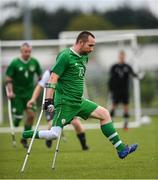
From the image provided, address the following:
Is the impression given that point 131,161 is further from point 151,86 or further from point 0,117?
point 151,86

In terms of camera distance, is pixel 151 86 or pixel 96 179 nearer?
pixel 96 179

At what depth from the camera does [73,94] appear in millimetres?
14836

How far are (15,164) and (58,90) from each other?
1620 millimetres

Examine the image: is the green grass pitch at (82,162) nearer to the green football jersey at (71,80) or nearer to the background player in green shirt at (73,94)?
the background player in green shirt at (73,94)

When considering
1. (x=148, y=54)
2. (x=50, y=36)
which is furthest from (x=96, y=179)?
(x=50, y=36)

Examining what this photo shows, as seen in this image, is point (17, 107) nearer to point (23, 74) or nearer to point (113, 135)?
point (23, 74)

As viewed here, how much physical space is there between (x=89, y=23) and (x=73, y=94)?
45.9 m

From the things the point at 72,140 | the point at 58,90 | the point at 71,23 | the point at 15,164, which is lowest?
the point at 71,23

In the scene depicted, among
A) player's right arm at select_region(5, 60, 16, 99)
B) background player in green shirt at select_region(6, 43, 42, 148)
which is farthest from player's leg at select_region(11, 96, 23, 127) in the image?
player's right arm at select_region(5, 60, 16, 99)

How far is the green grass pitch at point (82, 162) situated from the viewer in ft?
45.4

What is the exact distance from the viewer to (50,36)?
56406mm

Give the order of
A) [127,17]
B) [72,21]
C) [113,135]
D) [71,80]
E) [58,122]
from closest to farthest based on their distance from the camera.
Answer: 1. [58,122]
2. [71,80]
3. [113,135]
4. [127,17]
5. [72,21]

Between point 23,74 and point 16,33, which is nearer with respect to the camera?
point 23,74

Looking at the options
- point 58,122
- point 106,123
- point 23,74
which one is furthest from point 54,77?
point 23,74
